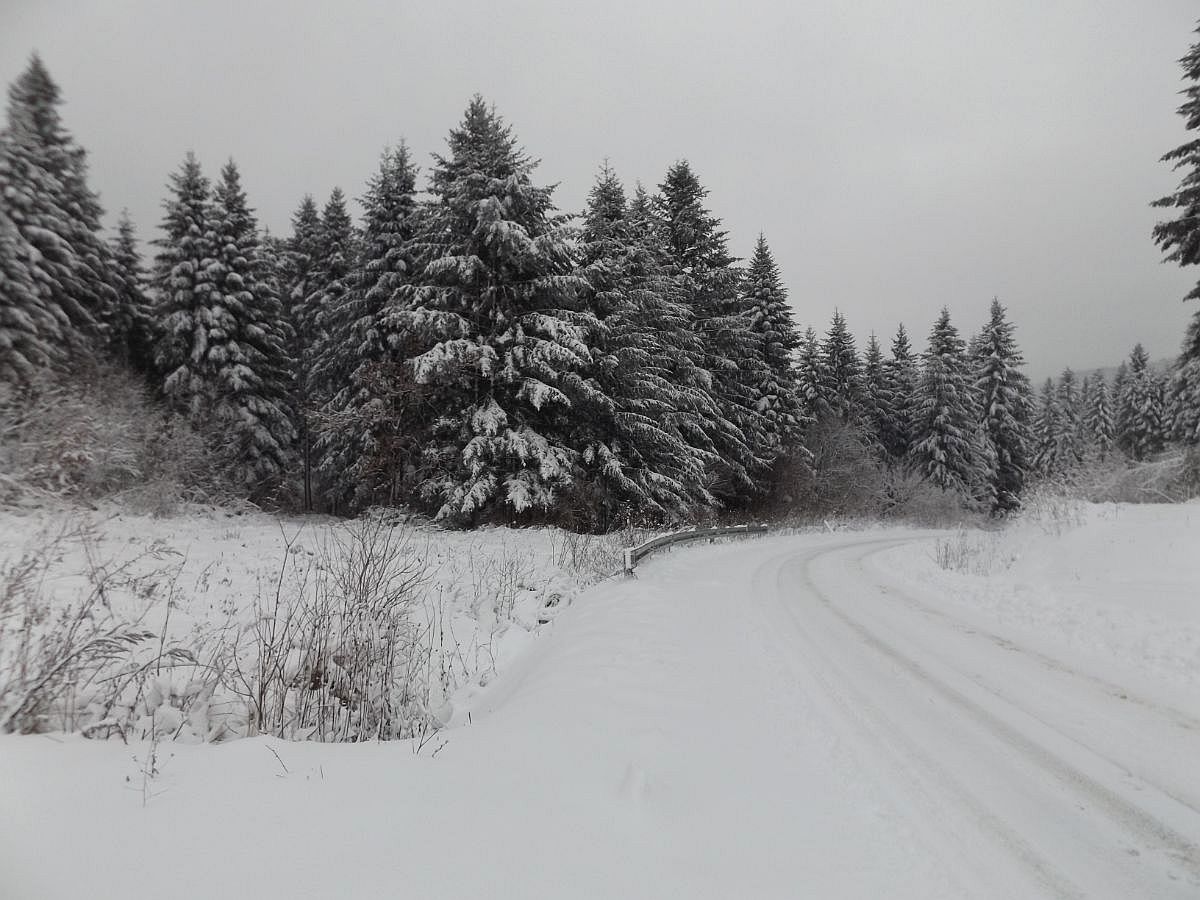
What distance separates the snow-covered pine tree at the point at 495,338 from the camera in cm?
1719

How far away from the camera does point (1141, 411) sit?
4956 cm

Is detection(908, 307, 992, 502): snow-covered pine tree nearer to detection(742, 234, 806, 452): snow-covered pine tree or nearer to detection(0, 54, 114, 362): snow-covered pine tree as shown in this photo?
detection(742, 234, 806, 452): snow-covered pine tree

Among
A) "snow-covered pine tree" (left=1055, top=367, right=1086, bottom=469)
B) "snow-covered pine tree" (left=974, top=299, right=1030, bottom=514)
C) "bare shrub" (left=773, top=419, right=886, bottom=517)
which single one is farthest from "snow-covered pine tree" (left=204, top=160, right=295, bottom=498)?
"snow-covered pine tree" (left=1055, top=367, right=1086, bottom=469)

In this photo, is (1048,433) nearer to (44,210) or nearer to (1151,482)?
(1151,482)

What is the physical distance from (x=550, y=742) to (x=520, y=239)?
16709mm

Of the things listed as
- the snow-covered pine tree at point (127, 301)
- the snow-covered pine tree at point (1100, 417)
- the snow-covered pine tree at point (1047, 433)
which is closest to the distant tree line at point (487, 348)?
the snow-covered pine tree at point (127, 301)

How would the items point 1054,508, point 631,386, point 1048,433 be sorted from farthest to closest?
point 1048,433 < point 631,386 < point 1054,508

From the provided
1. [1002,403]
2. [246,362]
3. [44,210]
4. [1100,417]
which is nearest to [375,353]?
[246,362]

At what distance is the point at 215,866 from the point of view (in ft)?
6.84

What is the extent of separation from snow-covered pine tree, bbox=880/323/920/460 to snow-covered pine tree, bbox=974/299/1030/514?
5.34 meters

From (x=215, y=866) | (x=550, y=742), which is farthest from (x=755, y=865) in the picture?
(x=215, y=866)

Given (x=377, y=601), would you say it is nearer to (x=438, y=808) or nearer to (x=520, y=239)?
(x=438, y=808)

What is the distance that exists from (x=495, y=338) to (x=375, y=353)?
8873mm

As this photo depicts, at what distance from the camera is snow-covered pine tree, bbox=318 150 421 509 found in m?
19.0
